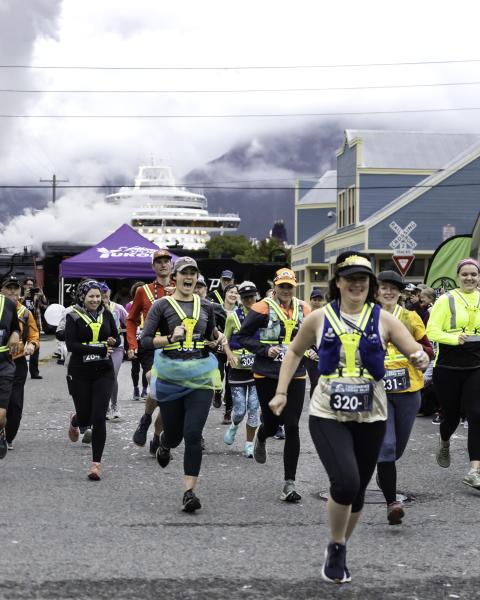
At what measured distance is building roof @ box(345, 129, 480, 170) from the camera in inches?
1817

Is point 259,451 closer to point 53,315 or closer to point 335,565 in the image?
point 335,565

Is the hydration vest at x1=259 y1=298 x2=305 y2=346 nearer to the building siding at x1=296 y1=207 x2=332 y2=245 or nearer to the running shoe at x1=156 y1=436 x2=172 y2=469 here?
the running shoe at x1=156 y1=436 x2=172 y2=469

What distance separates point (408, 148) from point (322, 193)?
61.8 feet

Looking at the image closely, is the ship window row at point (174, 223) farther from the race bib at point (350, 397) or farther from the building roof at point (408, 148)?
the race bib at point (350, 397)

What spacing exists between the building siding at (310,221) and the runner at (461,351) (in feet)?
186

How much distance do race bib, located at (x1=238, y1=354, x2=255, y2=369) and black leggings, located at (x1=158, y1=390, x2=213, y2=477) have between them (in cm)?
289

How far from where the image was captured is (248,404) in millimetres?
10258

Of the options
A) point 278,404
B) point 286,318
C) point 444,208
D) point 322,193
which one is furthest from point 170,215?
point 278,404

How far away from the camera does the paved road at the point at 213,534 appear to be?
5.39m

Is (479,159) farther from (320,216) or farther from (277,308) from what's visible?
(277,308)

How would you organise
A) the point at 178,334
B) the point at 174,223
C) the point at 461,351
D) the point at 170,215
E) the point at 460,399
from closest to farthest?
the point at 178,334 → the point at 461,351 → the point at 460,399 → the point at 170,215 → the point at 174,223

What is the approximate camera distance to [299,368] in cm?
836

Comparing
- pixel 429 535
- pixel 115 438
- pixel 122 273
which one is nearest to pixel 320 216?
pixel 122 273

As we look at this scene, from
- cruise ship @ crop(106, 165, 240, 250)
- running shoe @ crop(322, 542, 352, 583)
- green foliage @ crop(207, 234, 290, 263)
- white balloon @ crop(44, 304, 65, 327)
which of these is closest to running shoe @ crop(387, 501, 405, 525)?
running shoe @ crop(322, 542, 352, 583)
